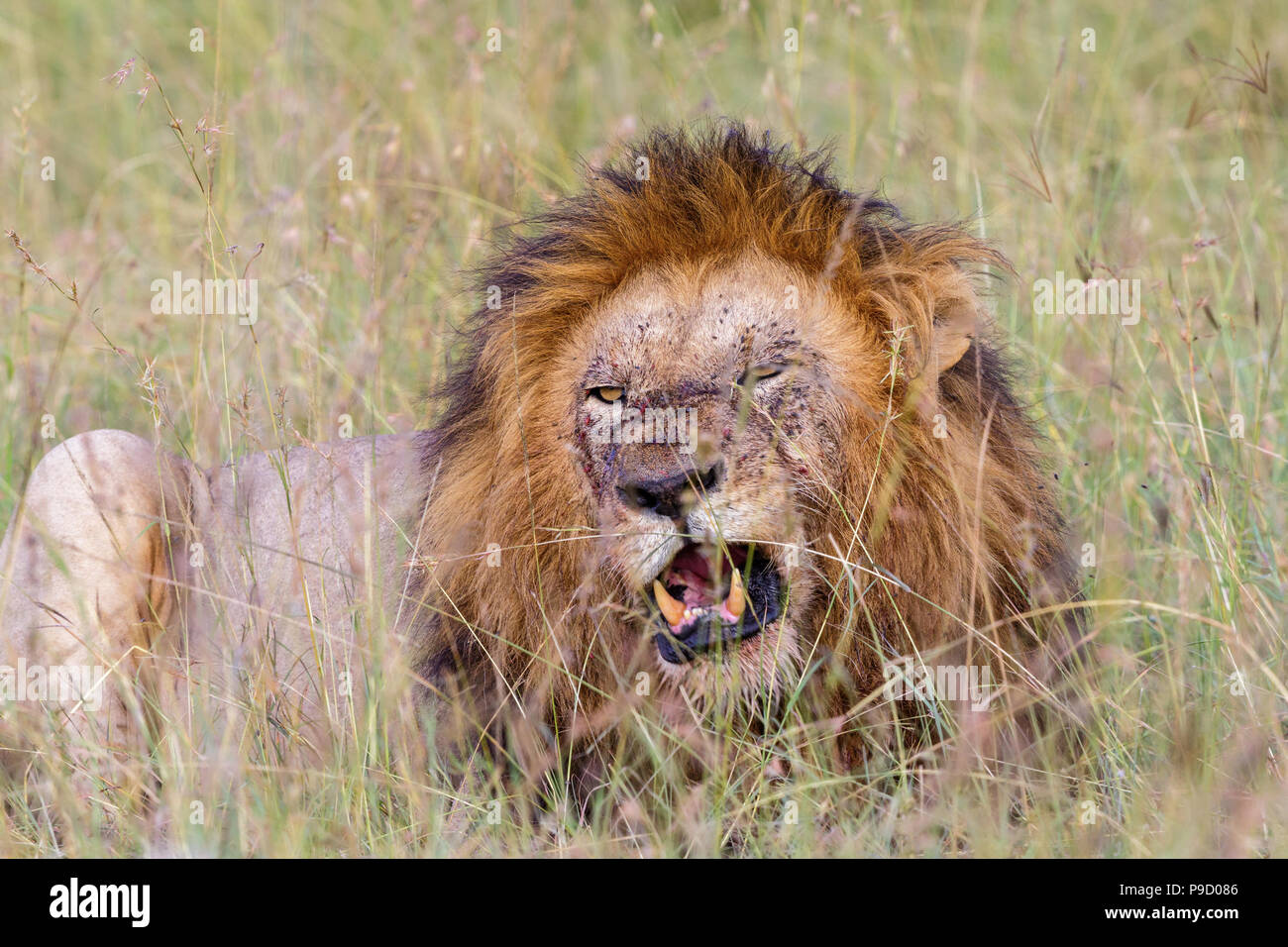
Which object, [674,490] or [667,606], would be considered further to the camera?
[667,606]

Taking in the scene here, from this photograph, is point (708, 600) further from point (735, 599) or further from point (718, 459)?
point (718, 459)

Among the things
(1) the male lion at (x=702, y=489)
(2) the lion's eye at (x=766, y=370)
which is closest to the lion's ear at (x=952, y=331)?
(1) the male lion at (x=702, y=489)

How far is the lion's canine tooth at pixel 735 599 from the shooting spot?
3172 millimetres

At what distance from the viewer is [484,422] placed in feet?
11.9

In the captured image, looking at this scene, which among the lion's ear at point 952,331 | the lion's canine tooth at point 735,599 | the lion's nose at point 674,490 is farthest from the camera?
the lion's ear at point 952,331

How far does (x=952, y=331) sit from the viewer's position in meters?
3.28

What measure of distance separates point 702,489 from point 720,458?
0.08 m

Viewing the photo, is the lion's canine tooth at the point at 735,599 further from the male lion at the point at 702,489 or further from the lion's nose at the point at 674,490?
the lion's nose at the point at 674,490

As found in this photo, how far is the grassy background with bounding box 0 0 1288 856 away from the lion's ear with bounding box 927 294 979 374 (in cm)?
59

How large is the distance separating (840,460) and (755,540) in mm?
288

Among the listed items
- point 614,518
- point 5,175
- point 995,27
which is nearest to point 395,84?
point 5,175

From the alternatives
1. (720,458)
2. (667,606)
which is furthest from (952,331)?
(667,606)

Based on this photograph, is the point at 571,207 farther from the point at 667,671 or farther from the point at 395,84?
the point at 395,84

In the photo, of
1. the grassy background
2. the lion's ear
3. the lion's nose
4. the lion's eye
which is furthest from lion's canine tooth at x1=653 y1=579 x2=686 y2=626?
the lion's ear
